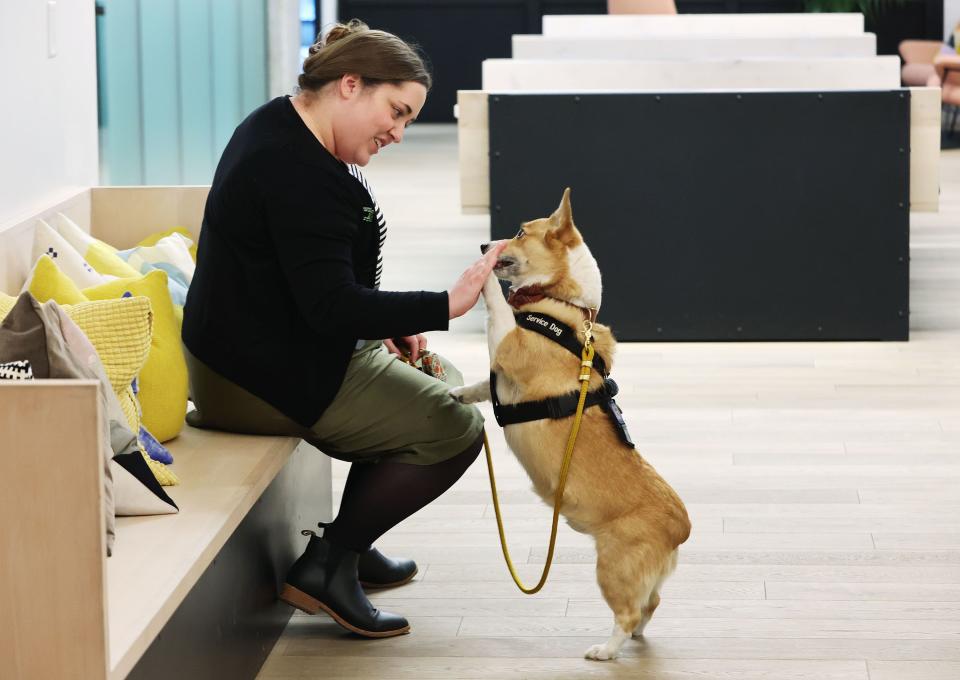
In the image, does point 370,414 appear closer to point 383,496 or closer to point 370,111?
point 383,496

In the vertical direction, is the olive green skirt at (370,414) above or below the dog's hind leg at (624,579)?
above

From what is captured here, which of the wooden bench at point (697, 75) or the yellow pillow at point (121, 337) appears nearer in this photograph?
the yellow pillow at point (121, 337)

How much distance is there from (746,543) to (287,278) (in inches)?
50.1

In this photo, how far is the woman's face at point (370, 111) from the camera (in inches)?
90.7

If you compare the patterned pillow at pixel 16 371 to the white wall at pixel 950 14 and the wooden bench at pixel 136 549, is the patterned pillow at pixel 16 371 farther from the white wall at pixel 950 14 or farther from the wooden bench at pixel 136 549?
the white wall at pixel 950 14

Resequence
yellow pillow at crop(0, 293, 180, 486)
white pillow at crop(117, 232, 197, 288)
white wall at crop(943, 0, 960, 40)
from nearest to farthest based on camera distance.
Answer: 1. yellow pillow at crop(0, 293, 180, 486)
2. white pillow at crop(117, 232, 197, 288)
3. white wall at crop(943, 0, 960, 40)

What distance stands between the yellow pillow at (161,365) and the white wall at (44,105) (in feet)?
1.86

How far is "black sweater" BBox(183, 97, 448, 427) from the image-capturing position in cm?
222

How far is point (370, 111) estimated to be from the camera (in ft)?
7.58

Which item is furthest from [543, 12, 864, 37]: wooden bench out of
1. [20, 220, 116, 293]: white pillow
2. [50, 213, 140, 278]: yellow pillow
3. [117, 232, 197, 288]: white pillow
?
[20, 220, 116, 293]: white pillow

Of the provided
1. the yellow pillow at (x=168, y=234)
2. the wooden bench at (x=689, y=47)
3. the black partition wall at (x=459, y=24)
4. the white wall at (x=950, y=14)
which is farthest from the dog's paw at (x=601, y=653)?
the white wall at (x=950, y=14)

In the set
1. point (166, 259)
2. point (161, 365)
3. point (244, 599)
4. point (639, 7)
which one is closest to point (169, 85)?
point (166, 259)

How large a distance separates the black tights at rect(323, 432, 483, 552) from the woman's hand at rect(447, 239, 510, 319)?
32 cm

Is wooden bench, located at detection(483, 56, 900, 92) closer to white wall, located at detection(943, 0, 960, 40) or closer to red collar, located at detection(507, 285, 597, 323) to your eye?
red collar, located at detection(507, 285, 597, 323)
